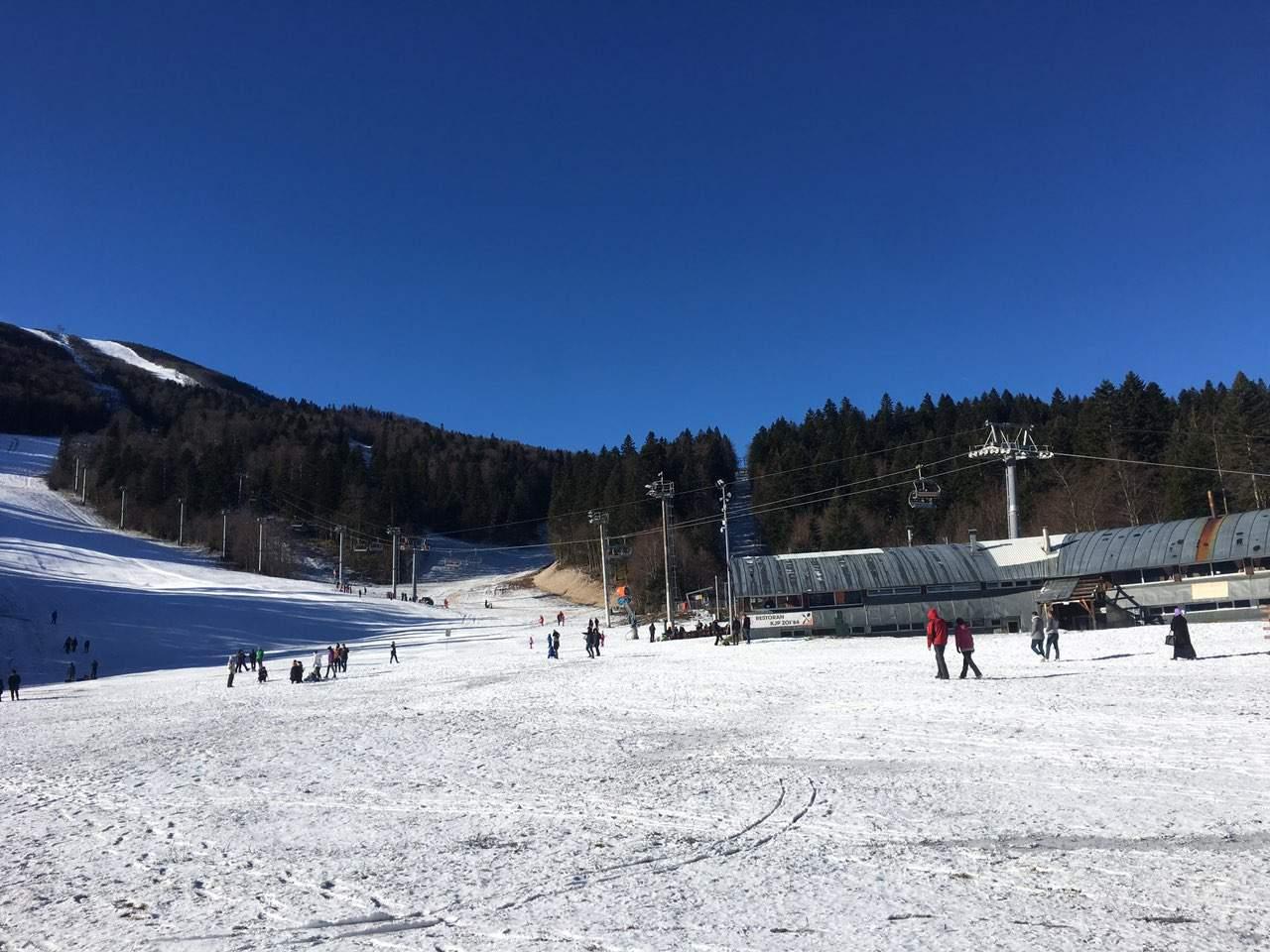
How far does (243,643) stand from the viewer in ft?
164

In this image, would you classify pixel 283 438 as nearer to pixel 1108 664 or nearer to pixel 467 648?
pixel 467 648

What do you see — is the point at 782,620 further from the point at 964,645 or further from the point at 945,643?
the point at 945,643

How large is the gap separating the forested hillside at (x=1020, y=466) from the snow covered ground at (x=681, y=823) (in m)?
44.3

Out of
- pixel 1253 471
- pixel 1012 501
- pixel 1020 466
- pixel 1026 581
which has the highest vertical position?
pixel 1020 466

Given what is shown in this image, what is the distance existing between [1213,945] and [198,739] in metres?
15.3

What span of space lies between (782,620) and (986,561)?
11912 mm

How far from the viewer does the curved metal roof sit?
35688mm

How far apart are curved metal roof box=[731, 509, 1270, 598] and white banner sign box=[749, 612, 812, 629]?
1.54 metres

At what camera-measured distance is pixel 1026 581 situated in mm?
41312

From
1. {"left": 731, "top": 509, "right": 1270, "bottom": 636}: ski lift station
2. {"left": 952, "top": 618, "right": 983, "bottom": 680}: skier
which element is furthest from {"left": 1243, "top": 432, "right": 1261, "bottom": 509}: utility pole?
{"left": 952, "top": 618, "right": 983, "bottom": 680}: skier

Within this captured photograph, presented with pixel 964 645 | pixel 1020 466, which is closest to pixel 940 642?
pixel 964 645

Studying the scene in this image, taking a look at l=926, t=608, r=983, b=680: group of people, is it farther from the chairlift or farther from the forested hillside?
the forested hillside

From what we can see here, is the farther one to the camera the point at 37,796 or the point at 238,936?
the point at 37,796

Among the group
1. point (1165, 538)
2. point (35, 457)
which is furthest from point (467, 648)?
point (35, 457)
